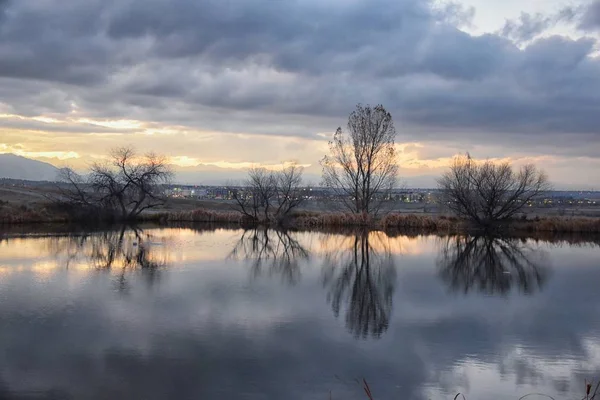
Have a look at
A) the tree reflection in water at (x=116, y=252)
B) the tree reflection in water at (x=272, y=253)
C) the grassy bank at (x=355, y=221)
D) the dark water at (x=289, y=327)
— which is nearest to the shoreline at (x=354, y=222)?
the grassy bank at (x=355, y=221)

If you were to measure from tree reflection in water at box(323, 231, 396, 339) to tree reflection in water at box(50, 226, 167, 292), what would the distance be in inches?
176

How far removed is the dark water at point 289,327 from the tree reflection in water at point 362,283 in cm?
6

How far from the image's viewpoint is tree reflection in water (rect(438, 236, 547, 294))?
48.1ft

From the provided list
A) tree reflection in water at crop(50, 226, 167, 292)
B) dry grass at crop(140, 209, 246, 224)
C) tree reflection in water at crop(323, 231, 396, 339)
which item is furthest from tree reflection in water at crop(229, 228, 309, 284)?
dry grass at crop(140, 209, 246, 224)

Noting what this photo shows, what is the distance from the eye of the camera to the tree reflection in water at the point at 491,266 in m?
14.6

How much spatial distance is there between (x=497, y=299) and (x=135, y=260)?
404 inches

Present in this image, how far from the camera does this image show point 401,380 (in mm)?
7094

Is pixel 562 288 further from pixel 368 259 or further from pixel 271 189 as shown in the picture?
pixel 271 189

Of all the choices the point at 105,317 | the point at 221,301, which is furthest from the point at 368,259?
the point at 105,317

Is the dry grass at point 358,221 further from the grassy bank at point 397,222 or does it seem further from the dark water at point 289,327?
the dark water at point 289,327

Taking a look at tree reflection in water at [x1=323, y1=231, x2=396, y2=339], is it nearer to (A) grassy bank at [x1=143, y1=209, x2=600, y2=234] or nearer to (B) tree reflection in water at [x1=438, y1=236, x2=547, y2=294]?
(B) tree reflection in water at [x1=438, y1=236, x2=547, y2=294]

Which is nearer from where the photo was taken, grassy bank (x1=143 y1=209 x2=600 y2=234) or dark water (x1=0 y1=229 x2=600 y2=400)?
dark water (x1=0 y1=229 x2=600 y2=400)

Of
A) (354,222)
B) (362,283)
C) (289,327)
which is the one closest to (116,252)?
(362,283)

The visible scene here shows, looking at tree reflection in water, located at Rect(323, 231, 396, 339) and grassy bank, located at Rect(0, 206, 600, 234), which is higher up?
grassy bank, located at Rect(0, 206, 600, 234)
